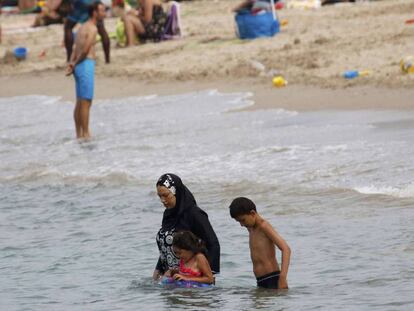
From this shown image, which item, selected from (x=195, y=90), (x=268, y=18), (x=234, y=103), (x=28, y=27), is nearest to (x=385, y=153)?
(x=234, y=103)

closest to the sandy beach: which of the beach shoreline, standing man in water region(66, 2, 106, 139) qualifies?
the beach shoreline

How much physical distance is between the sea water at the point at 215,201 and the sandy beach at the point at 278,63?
2.51 feet

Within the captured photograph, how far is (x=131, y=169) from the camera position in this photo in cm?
1222

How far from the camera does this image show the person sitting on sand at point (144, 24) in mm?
21734

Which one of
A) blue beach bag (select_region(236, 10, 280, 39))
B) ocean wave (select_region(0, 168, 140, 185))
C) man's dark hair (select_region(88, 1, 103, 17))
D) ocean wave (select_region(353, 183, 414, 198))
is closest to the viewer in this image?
ocean wave (select_region(353, 183, 414, 198))

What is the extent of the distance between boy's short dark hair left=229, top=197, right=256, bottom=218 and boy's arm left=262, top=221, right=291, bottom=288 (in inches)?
7.6

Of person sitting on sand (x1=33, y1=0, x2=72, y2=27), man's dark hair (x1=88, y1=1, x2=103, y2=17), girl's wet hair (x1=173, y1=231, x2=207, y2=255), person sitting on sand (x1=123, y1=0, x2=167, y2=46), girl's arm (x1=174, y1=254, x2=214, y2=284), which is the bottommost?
person sitting on sand (x1=33, y1=0, x2=72, y2=27)

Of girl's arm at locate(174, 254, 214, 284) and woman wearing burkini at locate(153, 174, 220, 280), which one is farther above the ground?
woman wearing burkini at locate(153, 174, 220, 280)

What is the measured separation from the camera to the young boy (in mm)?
6789

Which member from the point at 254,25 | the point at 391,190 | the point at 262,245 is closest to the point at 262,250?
the point at 262,245

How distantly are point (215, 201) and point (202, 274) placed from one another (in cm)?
346

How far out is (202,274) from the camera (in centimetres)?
697

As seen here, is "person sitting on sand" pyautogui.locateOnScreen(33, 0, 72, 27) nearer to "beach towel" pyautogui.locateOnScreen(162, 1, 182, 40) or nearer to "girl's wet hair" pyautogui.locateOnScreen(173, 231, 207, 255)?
"beach towel" pyautogui.locateOnScreen(162, 1, 182, 40)

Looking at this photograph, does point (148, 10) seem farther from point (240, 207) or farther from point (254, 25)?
point (240, 207)
